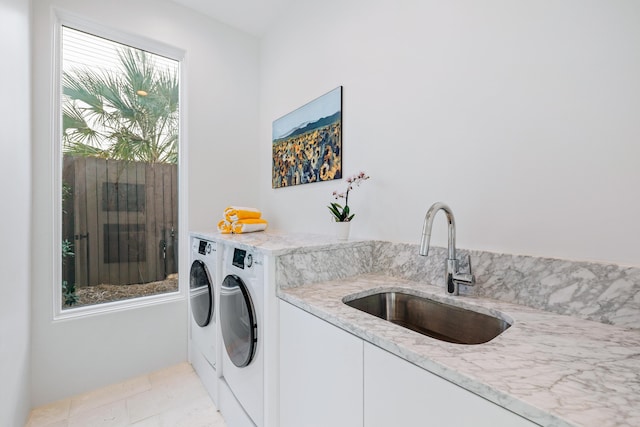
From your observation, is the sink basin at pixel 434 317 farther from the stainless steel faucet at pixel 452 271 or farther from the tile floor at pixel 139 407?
the tile floor at pixel 139 407

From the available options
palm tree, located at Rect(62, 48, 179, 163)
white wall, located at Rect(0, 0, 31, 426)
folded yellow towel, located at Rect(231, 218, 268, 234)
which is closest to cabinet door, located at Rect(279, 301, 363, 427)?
folded yellow towel, located at Rect(231, 218, 268, 234)

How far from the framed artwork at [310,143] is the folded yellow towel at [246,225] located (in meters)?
0.42

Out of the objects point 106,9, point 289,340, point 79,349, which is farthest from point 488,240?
point 106,9

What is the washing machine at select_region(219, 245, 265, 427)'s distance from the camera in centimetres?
127

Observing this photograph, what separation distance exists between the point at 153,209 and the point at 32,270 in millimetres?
790

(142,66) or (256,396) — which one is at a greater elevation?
(142,66)

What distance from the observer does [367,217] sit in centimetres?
167

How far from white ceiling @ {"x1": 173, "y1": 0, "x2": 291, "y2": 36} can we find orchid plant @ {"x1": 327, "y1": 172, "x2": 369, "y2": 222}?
1701 millimetres

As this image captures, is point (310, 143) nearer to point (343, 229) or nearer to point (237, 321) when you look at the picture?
point (343, 229)

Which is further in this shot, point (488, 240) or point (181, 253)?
point (181, 253)

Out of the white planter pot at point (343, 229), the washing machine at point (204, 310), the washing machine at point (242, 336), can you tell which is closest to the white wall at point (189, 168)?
the washing machine at point (204, 310)

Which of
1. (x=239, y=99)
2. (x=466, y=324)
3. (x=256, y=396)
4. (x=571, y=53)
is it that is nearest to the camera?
(x=571, y=53)

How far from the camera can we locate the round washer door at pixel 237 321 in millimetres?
1294

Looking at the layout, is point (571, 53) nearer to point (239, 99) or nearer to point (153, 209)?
point (239, 99)
